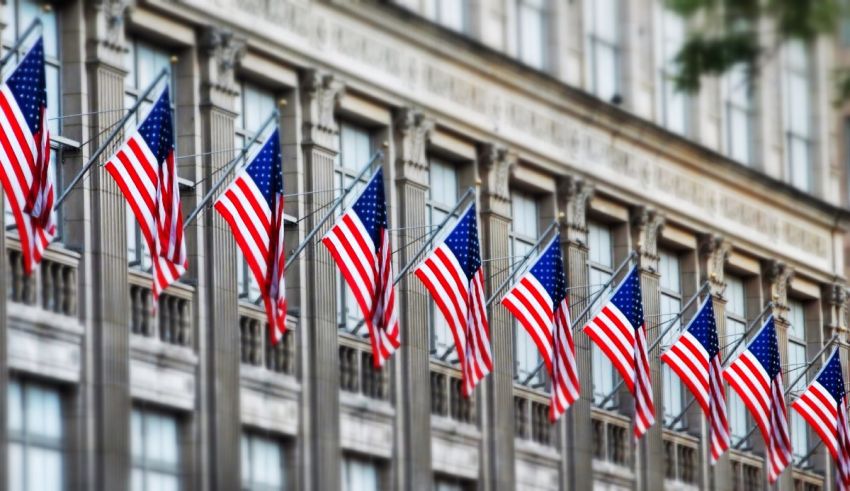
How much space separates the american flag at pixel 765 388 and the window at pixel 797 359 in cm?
1123

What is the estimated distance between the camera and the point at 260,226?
135 ft

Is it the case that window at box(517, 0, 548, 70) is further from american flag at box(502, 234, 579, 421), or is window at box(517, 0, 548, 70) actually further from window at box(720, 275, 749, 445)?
american flag at box(502, 234, 579, 421)

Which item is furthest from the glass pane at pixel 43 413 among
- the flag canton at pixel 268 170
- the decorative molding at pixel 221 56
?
the decorative molding at pixel 221 56

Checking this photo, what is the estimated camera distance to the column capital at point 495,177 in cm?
5438

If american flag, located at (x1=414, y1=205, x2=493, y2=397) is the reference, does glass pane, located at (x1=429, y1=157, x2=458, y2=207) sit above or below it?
above

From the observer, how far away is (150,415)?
4312cm

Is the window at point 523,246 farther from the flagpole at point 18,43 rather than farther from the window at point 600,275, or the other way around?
the flagpole at point 18,43

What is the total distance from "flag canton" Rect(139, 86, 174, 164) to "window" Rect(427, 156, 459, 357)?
1259cm

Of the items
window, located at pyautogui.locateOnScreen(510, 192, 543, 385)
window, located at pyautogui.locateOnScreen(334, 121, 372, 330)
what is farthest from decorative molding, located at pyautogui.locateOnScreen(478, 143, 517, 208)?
window, located at pyautogui.locateOnScreen(334, 121, 372, 330)

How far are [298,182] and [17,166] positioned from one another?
38.2 feet

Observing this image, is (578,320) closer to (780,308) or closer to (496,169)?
(496,169)

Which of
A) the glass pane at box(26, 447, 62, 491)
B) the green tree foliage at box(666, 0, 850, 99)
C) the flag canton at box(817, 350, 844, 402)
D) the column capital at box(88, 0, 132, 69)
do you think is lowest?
the green tree foliage at box(666, 0, 850, 99)

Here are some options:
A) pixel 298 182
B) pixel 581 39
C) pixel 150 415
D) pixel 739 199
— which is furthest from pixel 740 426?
pixel 150 415

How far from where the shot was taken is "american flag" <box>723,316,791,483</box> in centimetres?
5184
